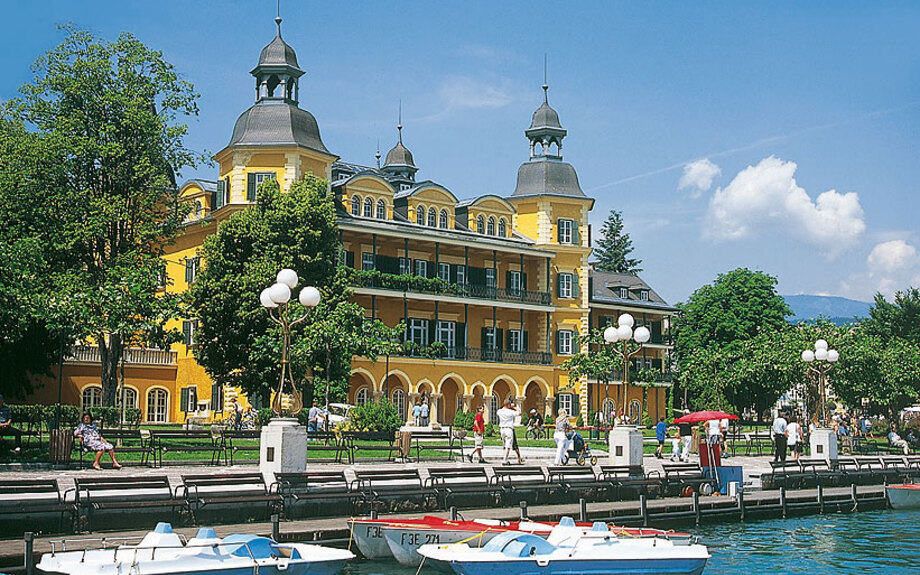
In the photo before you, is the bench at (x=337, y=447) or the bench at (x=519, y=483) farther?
the bench at (x=337, y=447)

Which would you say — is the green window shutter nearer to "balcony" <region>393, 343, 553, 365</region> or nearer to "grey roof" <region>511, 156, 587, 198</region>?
"balcony" <region>393, 343, 553, 365</region>

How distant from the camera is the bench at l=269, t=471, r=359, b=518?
59.9 feet

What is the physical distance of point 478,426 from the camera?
98.7 ft

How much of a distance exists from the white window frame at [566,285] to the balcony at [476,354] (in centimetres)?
426

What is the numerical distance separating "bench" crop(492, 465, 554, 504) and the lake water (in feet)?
10.6

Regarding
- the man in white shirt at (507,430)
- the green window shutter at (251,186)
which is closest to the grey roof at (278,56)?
the green window shutter at (251,186)

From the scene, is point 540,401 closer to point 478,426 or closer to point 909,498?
point 478,426

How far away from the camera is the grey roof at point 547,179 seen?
203 feet

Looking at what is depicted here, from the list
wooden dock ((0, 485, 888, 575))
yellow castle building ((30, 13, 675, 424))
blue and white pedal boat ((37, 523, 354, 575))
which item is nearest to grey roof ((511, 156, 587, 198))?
yellow castle building ((30, 13, 675, 424))

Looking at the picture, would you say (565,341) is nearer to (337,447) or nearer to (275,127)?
(275,127)

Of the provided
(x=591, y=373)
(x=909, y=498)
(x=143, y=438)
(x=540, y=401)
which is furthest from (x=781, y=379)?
(x=143, y=438)

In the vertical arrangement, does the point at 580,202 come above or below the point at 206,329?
above

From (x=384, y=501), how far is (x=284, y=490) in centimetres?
185

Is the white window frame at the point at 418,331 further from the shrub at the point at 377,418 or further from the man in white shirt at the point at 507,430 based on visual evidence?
the man in white shirt at the point at 507,430
